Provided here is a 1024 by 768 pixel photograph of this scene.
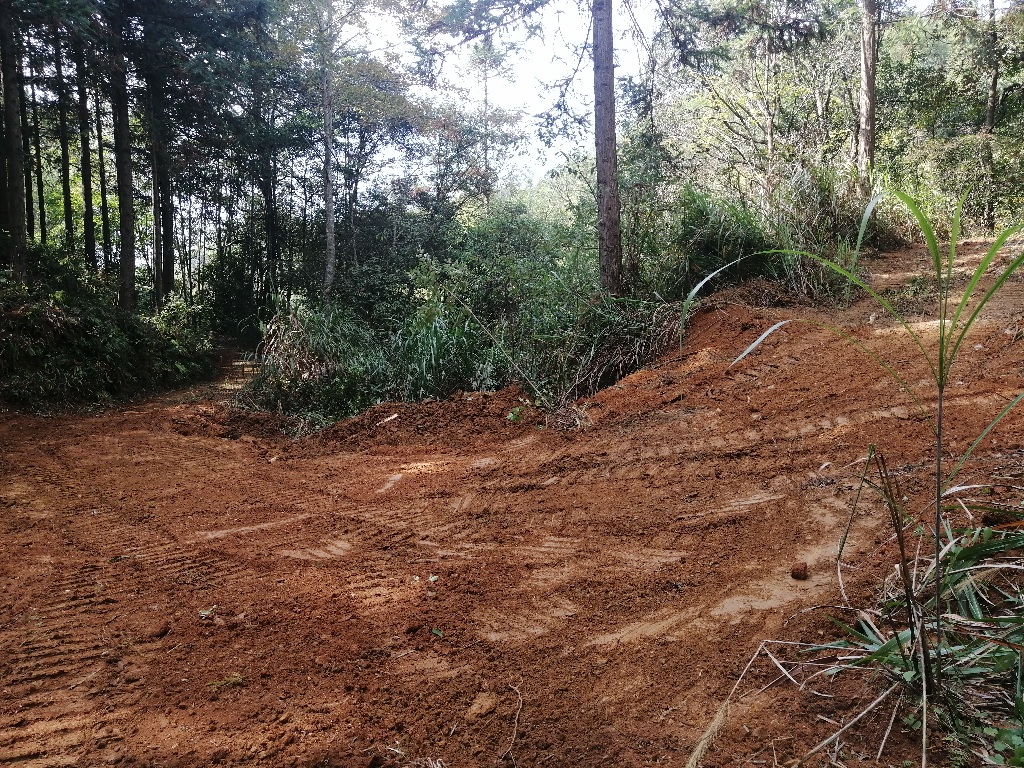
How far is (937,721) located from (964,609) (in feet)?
1.45

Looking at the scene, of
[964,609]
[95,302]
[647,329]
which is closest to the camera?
[964,609]

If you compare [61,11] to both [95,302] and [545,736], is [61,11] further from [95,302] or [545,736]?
[545,736]

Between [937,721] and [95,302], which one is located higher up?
[95,302]

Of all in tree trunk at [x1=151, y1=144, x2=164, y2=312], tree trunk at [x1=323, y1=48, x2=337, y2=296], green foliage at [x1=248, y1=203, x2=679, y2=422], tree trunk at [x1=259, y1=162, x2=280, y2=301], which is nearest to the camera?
green foliage at [x1=248, y1=203, x2=679, y2=422]

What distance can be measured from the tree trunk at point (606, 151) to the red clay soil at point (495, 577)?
212 cm

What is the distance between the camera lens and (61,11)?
784cm

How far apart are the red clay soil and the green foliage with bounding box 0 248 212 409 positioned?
2464mm

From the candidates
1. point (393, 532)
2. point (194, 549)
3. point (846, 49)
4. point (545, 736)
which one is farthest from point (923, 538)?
point (846, 49)

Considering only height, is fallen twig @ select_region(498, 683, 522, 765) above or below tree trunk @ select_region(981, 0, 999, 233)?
below

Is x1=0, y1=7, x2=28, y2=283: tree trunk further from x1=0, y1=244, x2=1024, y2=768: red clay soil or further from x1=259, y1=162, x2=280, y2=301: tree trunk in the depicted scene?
x1=259, y1=162, x2=280, y2=301: tree trunk

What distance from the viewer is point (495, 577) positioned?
264cm

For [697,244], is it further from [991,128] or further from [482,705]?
[991,128]

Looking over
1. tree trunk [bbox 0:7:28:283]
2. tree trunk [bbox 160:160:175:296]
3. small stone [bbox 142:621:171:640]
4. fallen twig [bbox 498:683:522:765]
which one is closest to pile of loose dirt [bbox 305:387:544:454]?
small stone [bbox 142:621:171:640]

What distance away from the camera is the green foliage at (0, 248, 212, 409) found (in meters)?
6.88
